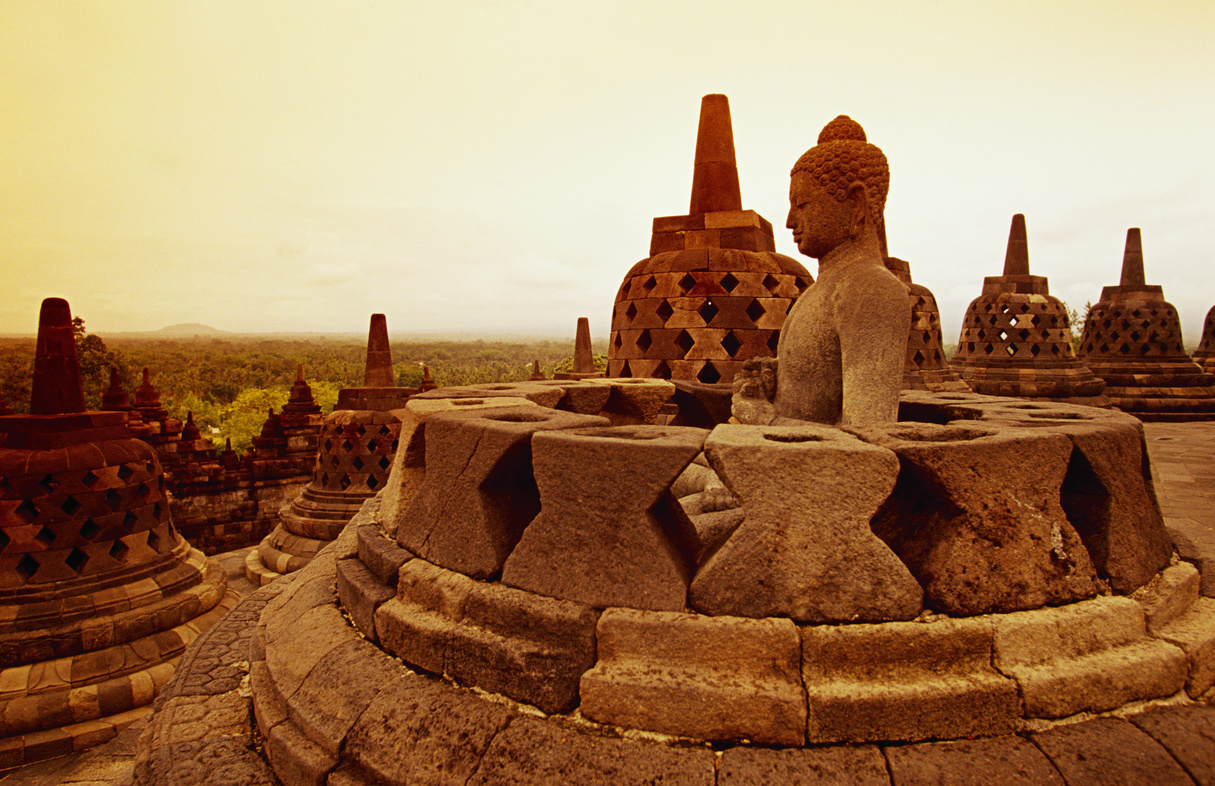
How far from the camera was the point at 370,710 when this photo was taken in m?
1.79

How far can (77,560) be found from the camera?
4730mm

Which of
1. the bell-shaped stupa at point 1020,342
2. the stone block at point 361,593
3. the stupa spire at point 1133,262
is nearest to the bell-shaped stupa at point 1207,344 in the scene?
the stupa spire at point 1133,262

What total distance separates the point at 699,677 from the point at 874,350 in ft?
4.62

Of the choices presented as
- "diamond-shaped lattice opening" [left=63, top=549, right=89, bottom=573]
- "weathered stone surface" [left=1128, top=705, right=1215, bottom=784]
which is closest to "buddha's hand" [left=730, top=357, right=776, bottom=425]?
"weathered stone surface" [left=1128, top=705, right=1215, bottom=784]

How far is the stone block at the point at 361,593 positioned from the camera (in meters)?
2.16

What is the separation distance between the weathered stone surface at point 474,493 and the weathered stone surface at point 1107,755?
1513mm

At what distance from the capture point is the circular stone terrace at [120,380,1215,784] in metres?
1.54

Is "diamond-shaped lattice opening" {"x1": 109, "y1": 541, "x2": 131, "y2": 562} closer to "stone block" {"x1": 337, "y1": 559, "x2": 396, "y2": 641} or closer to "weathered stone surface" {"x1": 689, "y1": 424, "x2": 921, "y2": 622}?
"stone block" {"x1": 337, "y1": 559, "x2": 396, "y2": 641}

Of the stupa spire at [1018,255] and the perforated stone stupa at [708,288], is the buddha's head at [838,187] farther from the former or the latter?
the stupa spire at [1018,255]

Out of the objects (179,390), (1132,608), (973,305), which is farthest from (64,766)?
(179,390)

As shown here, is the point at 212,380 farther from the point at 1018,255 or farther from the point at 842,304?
the point at 842,304

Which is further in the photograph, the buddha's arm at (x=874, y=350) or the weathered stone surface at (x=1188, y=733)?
the buddha's arm at (x=874, y=350)

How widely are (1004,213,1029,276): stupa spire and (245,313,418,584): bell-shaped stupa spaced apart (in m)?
10.7

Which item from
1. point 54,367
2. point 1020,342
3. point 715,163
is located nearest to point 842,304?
point 715,163
